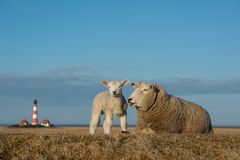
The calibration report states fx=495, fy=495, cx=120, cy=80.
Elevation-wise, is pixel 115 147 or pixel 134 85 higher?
pixel 134 85

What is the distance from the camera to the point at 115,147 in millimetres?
7680

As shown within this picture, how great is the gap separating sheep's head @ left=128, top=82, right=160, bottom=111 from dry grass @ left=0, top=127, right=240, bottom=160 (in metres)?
5.08

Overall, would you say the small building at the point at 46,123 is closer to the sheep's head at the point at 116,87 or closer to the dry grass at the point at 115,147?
the sheep's head at the point at 116,87

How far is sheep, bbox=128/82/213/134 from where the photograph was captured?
13.4 m

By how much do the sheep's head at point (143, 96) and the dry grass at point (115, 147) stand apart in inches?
200

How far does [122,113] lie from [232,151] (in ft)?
24.9

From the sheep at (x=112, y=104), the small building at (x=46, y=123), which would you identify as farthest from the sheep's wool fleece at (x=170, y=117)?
the small building at (x=46, y=123)

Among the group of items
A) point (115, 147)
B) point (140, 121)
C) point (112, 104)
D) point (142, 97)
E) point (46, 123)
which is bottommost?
point (115, 147)

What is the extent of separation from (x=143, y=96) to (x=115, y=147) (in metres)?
6.11

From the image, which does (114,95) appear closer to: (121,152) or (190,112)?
(190,112)

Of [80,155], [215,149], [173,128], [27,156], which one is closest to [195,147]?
[215,149]

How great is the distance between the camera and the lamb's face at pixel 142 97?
13.7 m

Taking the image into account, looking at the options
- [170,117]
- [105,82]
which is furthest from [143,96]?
[105,82]

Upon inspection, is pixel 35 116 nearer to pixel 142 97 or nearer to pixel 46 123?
pixel 46 123
